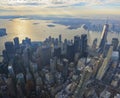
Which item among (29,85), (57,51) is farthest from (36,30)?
(29,85)

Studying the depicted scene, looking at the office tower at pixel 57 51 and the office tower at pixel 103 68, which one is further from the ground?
the office tower at pixel 57 51

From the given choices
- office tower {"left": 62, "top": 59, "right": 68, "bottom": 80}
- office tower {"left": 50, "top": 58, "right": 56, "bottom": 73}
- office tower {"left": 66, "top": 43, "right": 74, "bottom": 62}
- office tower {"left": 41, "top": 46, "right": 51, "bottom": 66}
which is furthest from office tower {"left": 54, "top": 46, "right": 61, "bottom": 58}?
office tower {"left": 50, "top": 58, "right": 56, "bottom": 73}

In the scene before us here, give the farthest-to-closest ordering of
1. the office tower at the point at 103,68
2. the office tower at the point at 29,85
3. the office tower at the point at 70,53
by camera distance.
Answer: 1. the office tower at the point at 70,53
2. the office tower at the point at 103,68
3. the office tower at the point at 29,85

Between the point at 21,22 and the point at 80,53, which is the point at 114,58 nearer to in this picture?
the point at 80,53

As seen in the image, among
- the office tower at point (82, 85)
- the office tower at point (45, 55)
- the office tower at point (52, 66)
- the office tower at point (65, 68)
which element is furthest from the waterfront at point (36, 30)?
the office tower at point (82, 85)

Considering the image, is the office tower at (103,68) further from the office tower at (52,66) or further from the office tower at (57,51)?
the office tower at (57,51)

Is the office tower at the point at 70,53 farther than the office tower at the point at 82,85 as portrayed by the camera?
Yes

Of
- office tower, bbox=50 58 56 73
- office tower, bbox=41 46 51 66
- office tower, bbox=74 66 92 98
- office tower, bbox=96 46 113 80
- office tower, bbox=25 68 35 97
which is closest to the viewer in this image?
office tower, bbox=74 66 92 98

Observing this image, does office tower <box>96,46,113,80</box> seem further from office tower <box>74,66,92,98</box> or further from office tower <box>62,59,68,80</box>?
office tower <box>62,59,68,80</box>

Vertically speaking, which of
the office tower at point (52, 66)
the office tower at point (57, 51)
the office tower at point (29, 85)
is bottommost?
the office tower at point (29, 85)

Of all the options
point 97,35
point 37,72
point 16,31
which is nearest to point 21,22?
point 16,31

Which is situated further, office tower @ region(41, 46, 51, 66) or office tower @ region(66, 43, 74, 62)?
office tower @ region(66, 43, 74, 62)
